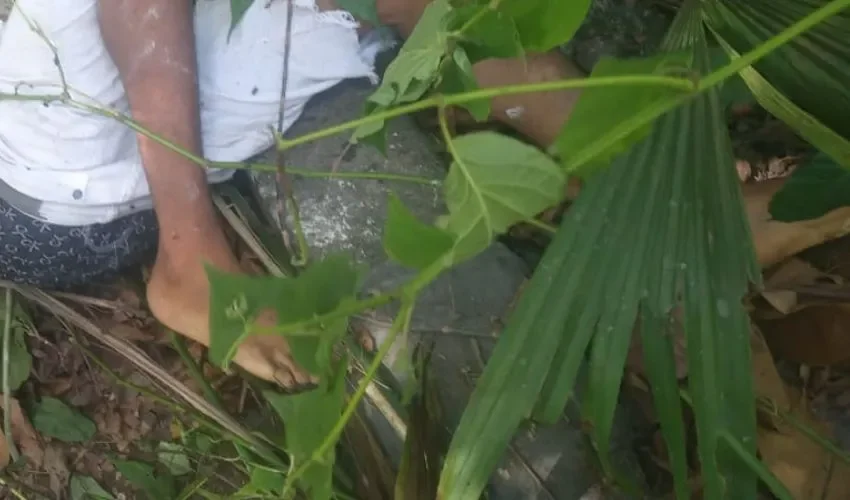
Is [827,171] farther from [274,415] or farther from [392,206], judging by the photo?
[274,415]

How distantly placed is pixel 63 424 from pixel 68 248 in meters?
0.25

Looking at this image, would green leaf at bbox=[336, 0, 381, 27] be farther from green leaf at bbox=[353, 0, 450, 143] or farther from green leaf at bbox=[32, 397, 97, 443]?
green leaf at bbox=[32, 397, 97, 443]

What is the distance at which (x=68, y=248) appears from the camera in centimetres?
81

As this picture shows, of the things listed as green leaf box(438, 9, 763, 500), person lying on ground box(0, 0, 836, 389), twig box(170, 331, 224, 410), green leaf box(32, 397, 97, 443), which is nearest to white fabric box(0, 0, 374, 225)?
person lying on ground box(0, 0, 836, 389)

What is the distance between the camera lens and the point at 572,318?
0.51m

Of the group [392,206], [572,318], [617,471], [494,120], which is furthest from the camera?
[494,120]

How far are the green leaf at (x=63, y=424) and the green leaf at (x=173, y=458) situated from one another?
90 mm

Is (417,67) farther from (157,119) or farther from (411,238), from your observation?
(157,119)

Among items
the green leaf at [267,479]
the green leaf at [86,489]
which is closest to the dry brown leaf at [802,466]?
the green leaf at [267,479]

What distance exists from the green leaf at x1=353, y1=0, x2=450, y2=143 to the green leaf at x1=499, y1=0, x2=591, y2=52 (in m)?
0.04

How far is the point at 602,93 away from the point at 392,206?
0.11 metres

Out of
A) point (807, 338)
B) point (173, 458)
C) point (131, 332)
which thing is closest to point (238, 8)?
point (131, 332)

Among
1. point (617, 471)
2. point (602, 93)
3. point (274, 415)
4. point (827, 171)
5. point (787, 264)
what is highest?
point (602, 93)

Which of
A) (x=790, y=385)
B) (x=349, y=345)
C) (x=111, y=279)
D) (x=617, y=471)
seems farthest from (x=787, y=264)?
(x=111, y=279)
